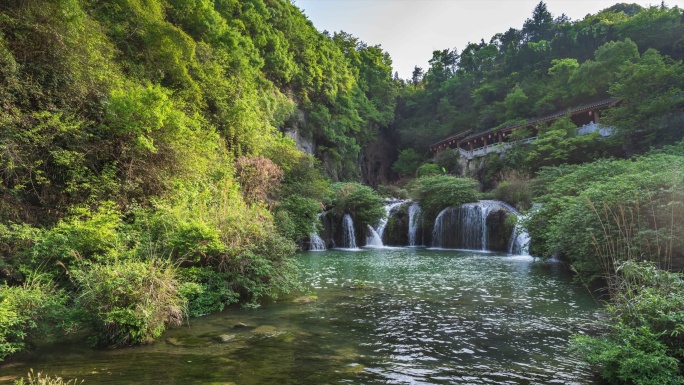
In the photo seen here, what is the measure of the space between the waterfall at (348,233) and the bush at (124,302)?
18.7m

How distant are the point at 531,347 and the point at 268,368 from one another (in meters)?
3.74

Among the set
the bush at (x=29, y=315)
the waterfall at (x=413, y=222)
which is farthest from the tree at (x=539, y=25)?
the bush at (x=29, y=315)

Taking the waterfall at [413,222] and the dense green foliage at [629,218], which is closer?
the dense green foliage at [629,218]

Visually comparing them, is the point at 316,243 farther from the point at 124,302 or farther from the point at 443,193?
the point at 124,302

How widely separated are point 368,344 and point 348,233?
61.1 ft

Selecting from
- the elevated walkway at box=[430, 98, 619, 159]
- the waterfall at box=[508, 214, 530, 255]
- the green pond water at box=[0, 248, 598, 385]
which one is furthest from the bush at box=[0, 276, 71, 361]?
the elevated walkway at box=[430, 98, 619, 159]

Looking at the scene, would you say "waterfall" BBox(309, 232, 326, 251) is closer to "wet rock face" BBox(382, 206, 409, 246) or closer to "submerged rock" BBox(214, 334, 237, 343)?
"wet rock face" BBox(382, 206, 409, 246)

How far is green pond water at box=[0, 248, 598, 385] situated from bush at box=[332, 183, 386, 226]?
1430 cm

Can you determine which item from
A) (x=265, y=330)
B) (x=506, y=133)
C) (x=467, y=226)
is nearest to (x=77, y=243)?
(x=265, y=330)

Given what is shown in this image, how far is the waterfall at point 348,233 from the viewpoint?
23836 millimetres

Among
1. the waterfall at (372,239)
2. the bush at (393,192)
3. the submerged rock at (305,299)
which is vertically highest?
the bush at (393,192)

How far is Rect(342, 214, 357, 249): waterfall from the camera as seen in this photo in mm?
23836

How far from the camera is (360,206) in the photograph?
79.7ft

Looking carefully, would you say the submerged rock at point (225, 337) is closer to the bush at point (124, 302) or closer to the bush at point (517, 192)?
the bush at point (124, 302)
